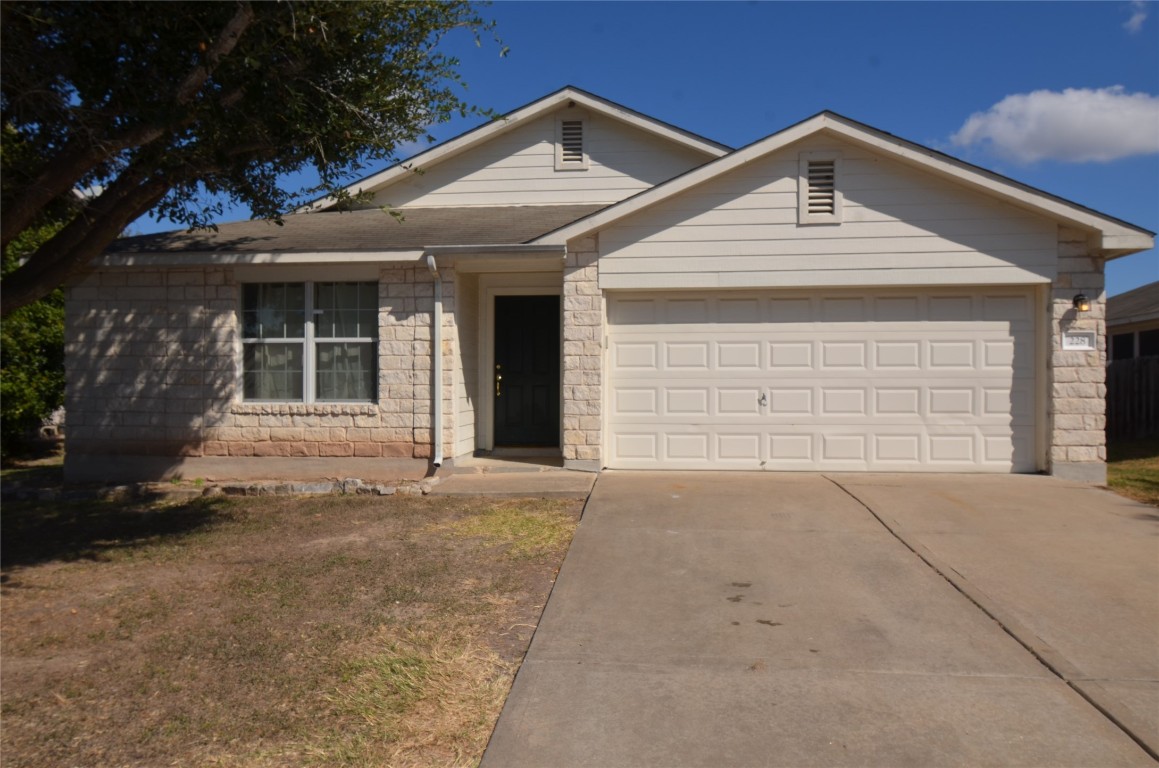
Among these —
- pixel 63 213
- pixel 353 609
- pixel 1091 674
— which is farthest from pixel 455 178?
pixel 1091 674

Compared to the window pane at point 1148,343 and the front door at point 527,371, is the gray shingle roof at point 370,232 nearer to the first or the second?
the front door at point 527,371

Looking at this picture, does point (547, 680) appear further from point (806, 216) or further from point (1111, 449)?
point (1111, 449)

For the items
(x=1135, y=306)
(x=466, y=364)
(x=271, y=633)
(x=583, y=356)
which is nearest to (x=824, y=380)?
(x=583, y=356)

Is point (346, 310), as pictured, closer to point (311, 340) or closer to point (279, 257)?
point (311, 340)

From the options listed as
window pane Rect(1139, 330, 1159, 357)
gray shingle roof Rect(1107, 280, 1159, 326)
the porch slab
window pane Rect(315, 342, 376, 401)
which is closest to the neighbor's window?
window pane Rect(315, 342, 376, 401)

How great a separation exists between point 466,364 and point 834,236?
500cm

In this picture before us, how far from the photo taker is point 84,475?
10.9 m

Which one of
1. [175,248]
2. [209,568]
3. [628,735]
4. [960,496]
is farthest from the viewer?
[175,248]

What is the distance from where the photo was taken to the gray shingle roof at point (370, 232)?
10.4 meters

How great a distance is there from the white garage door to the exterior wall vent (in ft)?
12.2

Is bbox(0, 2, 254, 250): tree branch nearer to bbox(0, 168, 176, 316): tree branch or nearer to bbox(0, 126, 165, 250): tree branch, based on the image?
bbox(0, 126, 165, 250): tree branch

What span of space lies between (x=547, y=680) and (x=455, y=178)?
34.2 feet

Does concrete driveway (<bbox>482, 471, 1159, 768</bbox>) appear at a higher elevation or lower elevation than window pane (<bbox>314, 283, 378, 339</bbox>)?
lower

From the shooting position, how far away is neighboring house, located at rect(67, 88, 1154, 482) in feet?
31.7
